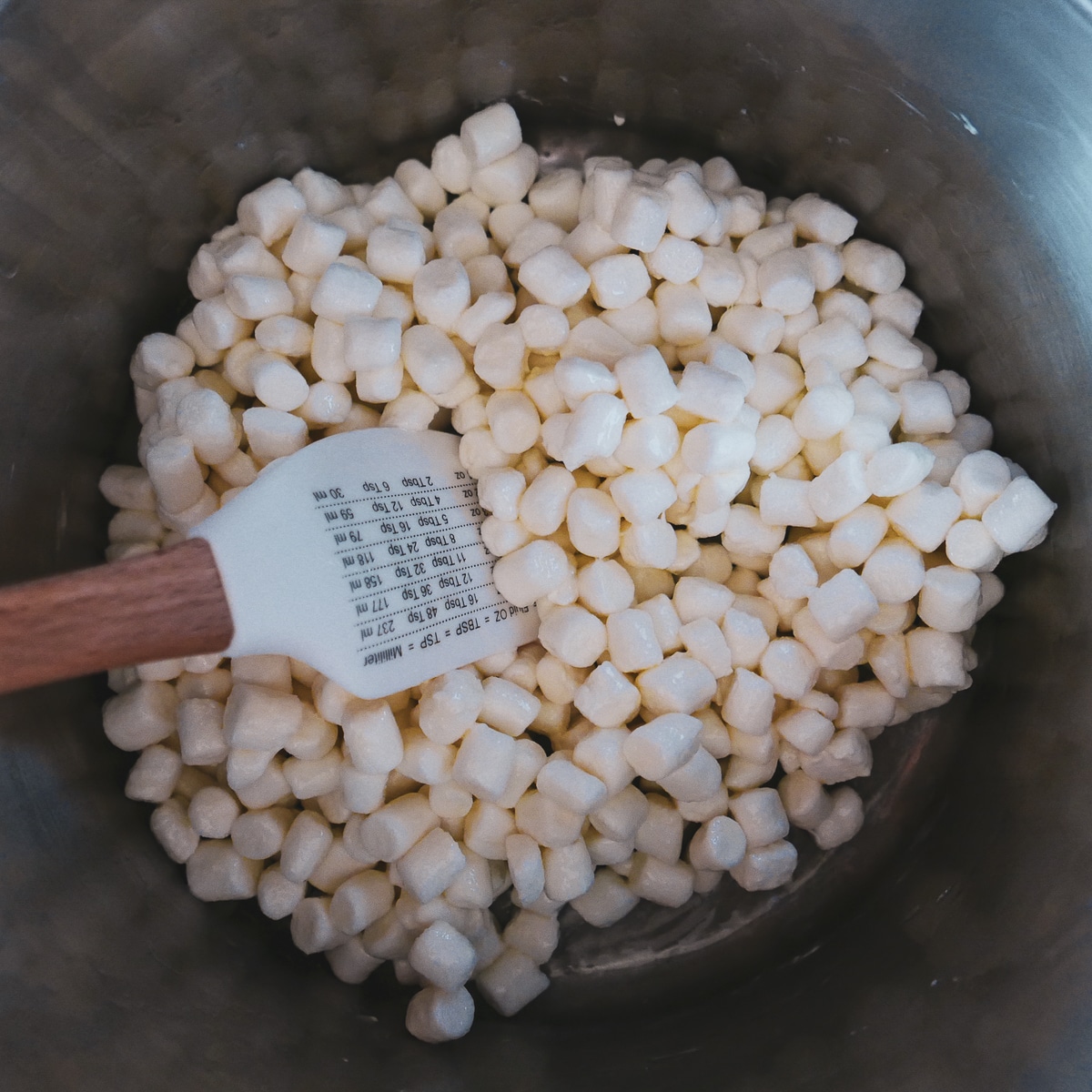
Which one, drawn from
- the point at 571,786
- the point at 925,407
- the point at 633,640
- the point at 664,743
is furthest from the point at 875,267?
the point at 571,786

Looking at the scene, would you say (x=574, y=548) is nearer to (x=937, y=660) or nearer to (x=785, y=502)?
(x=785, y=502)

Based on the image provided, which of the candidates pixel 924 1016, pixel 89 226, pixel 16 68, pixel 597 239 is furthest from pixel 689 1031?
pixel 16 68

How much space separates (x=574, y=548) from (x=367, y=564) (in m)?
0.31

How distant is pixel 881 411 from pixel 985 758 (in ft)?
1.83

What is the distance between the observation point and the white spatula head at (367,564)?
1081mm

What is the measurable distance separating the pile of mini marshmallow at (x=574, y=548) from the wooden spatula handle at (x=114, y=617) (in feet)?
0.83

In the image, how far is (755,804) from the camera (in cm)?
135

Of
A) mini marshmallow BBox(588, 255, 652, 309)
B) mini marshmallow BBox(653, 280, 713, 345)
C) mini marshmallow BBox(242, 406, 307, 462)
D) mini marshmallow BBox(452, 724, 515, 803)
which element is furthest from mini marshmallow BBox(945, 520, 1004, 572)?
mini marshmallow BBox(242, 406, 307, 462)

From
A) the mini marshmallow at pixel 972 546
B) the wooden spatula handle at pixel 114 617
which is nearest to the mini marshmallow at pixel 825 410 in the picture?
the mini marshmallow at pixel 972 546

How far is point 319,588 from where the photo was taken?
1.13m

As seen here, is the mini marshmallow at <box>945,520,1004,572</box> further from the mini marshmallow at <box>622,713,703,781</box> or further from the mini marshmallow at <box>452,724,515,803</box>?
the mini marshmallow at <box>452,724,515,803</box>

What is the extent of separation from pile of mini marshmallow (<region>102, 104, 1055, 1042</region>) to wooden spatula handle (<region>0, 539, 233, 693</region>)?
252 millimetres

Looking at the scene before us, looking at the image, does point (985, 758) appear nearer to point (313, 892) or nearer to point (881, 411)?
point (881, 411)

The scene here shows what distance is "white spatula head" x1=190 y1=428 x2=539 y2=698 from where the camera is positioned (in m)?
1.08
